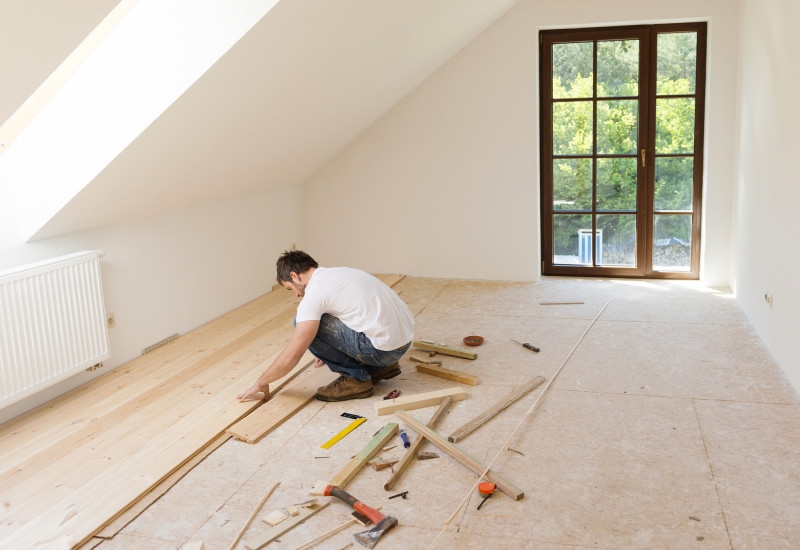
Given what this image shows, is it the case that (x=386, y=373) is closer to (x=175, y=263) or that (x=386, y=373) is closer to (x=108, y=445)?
(x=108, y=445)

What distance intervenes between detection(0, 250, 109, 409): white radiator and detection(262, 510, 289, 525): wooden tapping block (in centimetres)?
163

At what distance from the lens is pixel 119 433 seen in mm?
3445

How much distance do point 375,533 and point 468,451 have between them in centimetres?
74

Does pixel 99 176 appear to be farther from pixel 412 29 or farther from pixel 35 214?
pixel 412 29

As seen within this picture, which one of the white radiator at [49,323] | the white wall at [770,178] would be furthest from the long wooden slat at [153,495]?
the white wall at [770,178]

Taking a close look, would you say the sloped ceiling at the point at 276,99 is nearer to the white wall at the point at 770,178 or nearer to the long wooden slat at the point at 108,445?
the long wooden slat at the point at 108,445

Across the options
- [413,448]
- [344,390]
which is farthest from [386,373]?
[413,448]

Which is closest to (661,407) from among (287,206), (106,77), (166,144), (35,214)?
(166,144)

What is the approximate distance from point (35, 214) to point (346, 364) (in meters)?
1.79

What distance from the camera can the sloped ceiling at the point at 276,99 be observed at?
3.55m

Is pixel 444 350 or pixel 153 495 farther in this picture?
pixel 444 350

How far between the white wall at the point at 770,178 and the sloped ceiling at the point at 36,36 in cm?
342

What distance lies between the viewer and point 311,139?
562 cm

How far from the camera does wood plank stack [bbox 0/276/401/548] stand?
9.02ft
